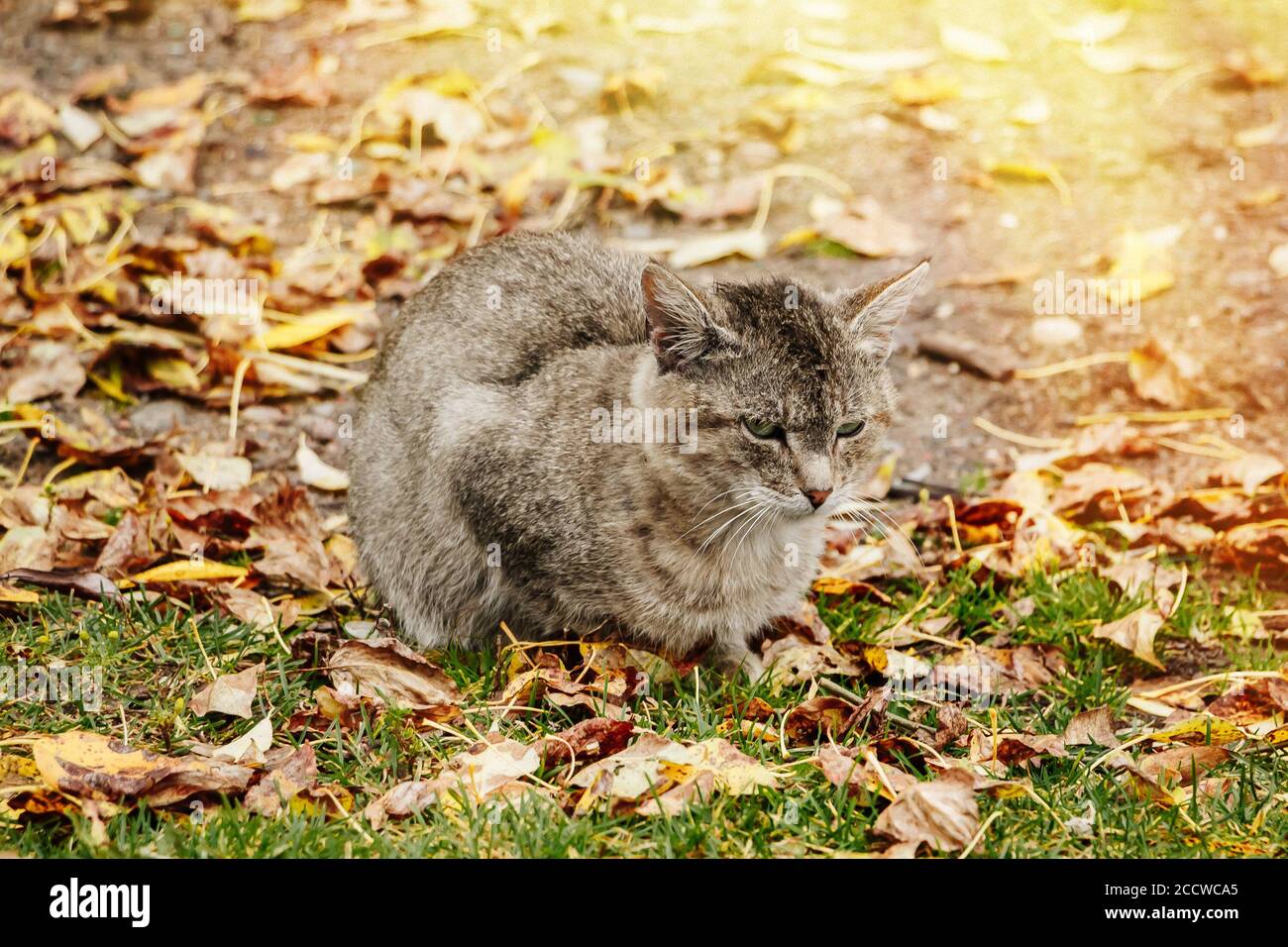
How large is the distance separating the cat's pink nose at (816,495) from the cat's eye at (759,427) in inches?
7.1

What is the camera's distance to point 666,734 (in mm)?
3299

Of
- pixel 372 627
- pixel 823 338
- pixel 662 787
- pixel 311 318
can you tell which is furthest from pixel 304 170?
pixel 662 787

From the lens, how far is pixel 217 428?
16.4ft

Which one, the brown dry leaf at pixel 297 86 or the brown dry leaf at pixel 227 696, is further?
the brown dry leaf at pixel 297 86

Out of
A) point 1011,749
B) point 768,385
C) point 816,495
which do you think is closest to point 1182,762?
point 1011,749

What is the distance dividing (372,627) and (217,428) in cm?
133

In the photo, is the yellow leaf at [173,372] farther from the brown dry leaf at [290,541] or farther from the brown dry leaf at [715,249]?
the brown dry leaf at [715,249]

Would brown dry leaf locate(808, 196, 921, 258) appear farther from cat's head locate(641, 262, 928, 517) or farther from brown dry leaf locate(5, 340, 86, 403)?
brown dry leaf locate(5, 340, 86, 403)

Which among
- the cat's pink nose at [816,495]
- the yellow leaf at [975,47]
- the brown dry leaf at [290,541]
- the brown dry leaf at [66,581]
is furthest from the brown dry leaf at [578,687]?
the yellow leaf at [975,47]

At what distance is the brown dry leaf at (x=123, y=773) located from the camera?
288 cm

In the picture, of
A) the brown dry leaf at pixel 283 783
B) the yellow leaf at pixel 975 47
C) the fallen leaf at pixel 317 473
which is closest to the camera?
the brown dry leaf at pixel 283 783

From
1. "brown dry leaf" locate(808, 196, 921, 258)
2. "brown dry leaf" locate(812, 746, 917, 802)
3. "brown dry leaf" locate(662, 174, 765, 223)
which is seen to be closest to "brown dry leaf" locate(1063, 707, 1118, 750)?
"brown dry leaf" locate(812, 746, 917, 802)
